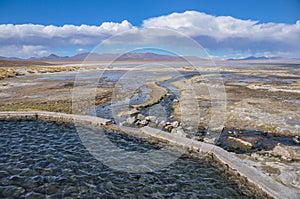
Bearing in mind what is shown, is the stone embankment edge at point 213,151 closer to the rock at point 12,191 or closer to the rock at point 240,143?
the rock at point 240,143

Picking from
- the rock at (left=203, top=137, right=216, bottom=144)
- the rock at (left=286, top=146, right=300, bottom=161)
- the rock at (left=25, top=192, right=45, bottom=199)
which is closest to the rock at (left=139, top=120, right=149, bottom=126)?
the rock at (left=203, top=137, right=216, bottom=144)

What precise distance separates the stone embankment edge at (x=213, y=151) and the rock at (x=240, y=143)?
6.44 feet

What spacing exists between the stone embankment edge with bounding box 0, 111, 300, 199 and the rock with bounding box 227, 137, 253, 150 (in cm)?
196

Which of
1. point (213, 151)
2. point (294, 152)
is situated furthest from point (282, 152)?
point (213, 151)

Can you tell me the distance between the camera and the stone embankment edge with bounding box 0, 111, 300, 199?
21.1 feet

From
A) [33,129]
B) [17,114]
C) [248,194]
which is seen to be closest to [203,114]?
[248,194]

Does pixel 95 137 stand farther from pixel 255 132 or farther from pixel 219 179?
pixel 255 132

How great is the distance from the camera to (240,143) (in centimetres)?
1111

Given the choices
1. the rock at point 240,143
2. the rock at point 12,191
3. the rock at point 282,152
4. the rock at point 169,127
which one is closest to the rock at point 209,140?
the rock at point 240,143

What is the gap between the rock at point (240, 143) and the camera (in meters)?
10.6

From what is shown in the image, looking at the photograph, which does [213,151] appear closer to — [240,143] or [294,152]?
[240,143]

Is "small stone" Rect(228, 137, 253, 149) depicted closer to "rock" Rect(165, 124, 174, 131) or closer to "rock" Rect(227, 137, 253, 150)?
"rock" Rect(227, 137, 253, 150)

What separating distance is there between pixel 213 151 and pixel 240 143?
8.96 ft

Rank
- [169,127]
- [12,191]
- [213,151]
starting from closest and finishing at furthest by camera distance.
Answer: [12,191]
[213,151]
[169,127]
